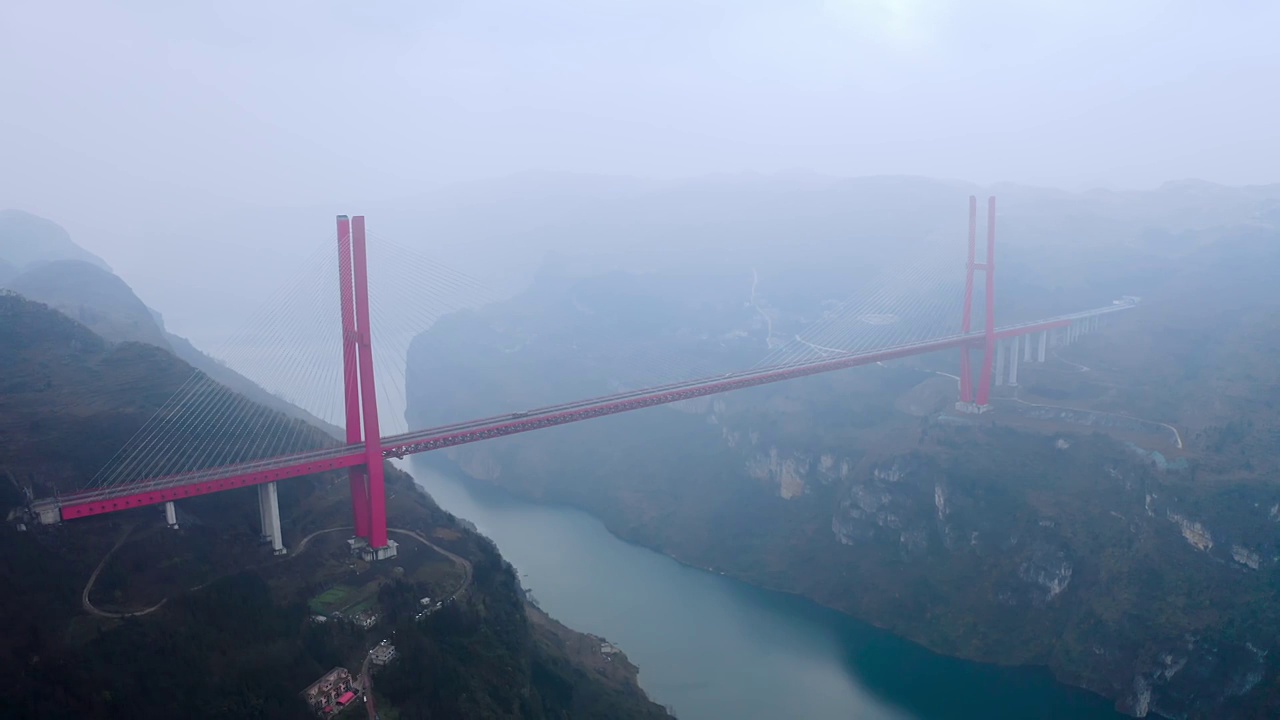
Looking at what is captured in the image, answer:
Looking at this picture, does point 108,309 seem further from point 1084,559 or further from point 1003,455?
point 1084,559

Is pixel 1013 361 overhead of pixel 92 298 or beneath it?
beneath

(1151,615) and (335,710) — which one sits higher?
(335,710)

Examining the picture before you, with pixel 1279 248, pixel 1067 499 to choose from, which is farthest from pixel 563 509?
pixel 1279 248

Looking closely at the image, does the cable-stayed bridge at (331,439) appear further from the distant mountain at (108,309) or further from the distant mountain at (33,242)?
the distant mountain at (33,242)

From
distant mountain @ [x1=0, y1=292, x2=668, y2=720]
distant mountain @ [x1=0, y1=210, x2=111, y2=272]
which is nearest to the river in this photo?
distant mountain @ [x1=0, y1=292, x2=668, y2=720]

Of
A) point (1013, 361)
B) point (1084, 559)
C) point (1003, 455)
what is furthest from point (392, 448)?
point (1013, 361)

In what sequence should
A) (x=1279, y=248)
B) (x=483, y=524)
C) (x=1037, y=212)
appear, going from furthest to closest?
(x=1037, y=212)
(x=1279, y=248)
(x=483, y=524)

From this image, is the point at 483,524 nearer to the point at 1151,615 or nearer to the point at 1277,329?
the point at 1151,615

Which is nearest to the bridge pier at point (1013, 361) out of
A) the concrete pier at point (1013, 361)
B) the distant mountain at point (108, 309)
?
the concrete pier at point (1013, 361)

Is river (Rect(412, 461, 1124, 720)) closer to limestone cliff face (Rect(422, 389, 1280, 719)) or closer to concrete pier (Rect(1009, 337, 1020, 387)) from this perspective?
limestone cliff face (Rect(422, 389, 1280, 719))
